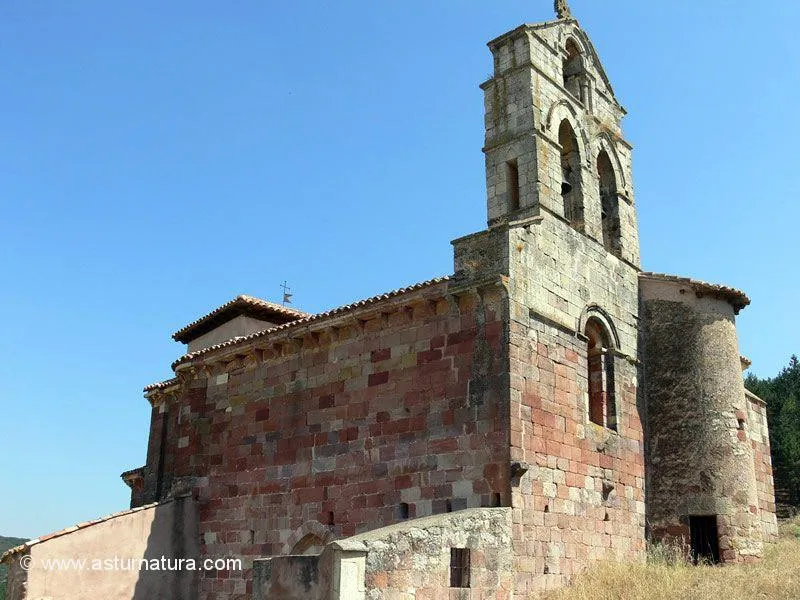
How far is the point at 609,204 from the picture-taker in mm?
15602

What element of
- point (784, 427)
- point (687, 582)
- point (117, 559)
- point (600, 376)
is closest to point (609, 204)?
point (600, 376)

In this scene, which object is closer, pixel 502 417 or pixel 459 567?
pixel 459 567

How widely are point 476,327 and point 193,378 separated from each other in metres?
7.67

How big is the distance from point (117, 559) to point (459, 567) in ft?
24.2

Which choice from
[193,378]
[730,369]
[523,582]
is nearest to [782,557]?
[730,369]

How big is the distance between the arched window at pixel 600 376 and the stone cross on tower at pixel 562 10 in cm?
642

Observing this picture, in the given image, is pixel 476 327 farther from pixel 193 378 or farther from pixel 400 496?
pixel 193 378

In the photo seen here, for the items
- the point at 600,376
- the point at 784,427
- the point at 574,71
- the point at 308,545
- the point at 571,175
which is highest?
the point at 574,71

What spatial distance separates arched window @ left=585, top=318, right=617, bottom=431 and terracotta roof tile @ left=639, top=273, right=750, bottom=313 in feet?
6.75

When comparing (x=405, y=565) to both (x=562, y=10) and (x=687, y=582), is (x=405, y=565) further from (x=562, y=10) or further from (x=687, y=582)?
(x=562, y=10)

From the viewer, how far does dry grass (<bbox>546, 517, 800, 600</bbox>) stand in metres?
9.85

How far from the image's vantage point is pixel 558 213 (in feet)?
43.1

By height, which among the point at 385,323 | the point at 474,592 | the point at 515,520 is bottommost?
the point at 474,592

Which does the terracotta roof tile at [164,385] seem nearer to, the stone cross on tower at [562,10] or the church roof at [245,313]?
the church roof at [245,313]
